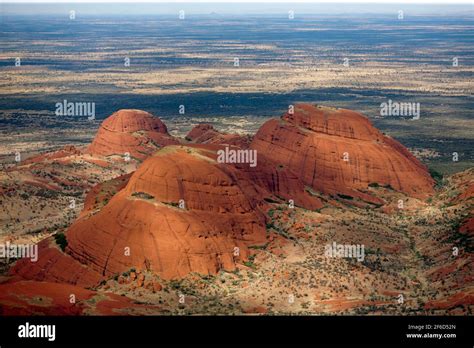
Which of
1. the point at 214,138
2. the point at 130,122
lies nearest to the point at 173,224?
the point at 214,138

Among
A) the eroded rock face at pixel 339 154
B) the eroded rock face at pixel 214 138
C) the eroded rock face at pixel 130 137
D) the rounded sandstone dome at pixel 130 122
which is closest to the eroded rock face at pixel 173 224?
the eroded rock face at pixel 339 154

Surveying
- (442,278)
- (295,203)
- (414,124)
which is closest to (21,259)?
(295,203)

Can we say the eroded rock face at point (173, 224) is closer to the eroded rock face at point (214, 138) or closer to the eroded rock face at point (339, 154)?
the eroded rock face at point (339, 154)

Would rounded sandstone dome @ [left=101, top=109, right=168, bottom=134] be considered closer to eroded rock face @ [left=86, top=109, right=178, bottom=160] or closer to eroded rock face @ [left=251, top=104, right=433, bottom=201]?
eroded rock face @ [left=86, top=109, right=178, bottom=160]

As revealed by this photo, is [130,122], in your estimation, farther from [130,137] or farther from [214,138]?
[214,138]

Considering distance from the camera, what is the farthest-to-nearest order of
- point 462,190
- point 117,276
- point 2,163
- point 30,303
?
point 2,163 < point 462,190 < point 117,276 < point 30,303

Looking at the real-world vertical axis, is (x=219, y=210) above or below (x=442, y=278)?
above
